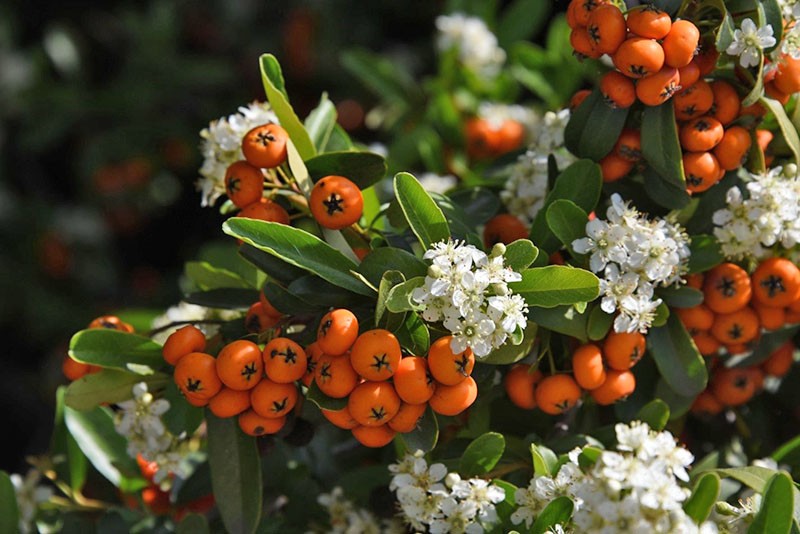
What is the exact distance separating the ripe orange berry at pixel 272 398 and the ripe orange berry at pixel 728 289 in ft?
3.02

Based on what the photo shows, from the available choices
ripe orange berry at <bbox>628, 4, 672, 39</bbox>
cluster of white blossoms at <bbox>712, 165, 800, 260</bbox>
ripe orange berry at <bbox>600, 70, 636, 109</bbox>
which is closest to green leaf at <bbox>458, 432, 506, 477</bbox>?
cluster of white blossoms at <bbox>712, 165, 800, 260</bbox>

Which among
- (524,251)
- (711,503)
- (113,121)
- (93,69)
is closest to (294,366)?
(524,251)

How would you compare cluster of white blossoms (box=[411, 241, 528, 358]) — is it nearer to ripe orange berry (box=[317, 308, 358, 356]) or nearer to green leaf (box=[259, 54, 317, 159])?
ripe orange berry (box=[317, 308, 358, 356])

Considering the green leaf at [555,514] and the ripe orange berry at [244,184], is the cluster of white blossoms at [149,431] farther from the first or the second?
the green leaf at [555,514]

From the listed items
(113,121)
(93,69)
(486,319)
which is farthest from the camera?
(93,69)

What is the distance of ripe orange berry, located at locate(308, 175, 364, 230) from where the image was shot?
1.82m

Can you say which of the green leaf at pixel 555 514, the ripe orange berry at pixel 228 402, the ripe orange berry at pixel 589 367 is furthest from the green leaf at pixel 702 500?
the ripe orange berry at pixel 228 402

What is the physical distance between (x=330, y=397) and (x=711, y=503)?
2.30 feet

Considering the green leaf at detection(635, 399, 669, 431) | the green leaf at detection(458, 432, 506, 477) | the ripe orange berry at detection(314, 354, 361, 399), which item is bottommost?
the green leaf at detection(458, 432, 506, 477)

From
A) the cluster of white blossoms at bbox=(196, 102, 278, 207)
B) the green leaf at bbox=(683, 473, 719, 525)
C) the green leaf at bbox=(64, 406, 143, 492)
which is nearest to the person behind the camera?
the green leaf at bbox=(683, 473, 719, 525)

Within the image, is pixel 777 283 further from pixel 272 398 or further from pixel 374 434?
pixel 272 398

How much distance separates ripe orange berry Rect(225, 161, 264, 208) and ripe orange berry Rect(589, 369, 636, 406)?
0.82 metres

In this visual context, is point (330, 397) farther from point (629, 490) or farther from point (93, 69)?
point (93, 69)

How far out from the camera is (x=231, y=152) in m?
2.05
